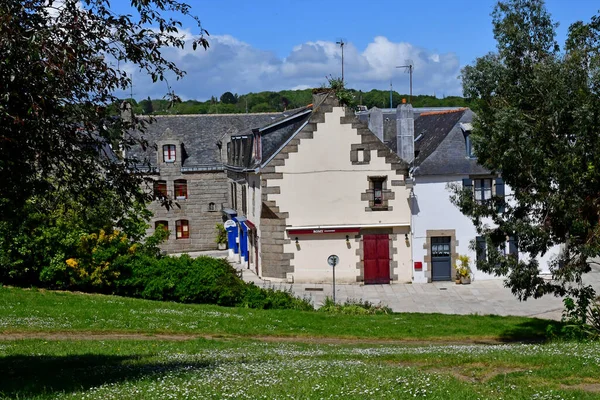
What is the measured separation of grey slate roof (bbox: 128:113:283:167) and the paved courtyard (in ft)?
45.7

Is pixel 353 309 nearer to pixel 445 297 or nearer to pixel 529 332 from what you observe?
pixel 529 332

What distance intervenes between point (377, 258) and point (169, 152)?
17883 millimetres

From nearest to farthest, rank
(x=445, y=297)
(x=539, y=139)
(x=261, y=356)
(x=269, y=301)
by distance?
(x=261, y=356) → (x=539, y=139) → (x=269, y=301) → (x=445, y=297)

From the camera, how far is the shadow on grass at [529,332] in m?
20.4

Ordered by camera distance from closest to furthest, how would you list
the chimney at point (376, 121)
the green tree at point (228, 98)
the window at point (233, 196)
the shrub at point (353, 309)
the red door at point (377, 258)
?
the shrub at point (353, 309) → the red door at point (377, 258) → the chimney at point (376, 121) → the window at point (233, 196) → the green tree at point (228, 98)

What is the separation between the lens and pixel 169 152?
47.9 metres

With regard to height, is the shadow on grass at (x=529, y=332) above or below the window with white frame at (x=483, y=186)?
below

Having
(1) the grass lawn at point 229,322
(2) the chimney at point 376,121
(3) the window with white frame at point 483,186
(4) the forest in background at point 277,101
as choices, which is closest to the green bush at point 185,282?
(1) the grass lawn at point 229,322

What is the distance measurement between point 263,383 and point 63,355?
20.9 feet

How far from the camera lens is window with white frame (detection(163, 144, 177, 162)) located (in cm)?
4775

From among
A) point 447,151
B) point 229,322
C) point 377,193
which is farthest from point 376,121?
point 229,322

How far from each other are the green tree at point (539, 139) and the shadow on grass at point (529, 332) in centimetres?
178

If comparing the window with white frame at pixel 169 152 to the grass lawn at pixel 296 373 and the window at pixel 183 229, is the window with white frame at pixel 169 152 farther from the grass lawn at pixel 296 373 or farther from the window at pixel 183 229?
the grass lawn at pixel 296 373

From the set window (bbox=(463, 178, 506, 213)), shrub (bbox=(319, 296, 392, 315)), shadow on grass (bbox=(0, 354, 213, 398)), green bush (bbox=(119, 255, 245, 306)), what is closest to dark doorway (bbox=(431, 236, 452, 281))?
window (bbox=(463, 178, 506, 213))
